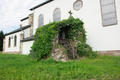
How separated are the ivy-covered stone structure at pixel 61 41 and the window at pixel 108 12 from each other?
93.5 inches

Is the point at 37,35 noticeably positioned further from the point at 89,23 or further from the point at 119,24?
the point at 119,24

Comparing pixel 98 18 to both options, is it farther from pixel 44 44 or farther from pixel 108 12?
pixel 44 44

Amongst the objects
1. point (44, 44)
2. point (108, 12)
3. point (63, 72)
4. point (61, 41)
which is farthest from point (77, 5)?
point (63, 72)

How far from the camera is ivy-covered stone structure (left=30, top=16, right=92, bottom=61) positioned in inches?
314

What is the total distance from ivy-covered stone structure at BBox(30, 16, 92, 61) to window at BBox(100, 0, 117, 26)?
7.79 ft

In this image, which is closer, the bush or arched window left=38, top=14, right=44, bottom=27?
the bush

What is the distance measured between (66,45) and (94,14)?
Answer: 13.2ft

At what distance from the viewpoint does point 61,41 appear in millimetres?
9711

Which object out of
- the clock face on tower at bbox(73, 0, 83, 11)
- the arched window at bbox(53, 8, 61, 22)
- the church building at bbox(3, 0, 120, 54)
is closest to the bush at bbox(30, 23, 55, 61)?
the church building at bbox(3, 0, 120, 54)

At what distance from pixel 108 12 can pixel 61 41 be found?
189 inches

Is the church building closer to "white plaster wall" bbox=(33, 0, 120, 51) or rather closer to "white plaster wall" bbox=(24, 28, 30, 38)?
"white plaster wall" bbox=(33, 0, 120, 51)

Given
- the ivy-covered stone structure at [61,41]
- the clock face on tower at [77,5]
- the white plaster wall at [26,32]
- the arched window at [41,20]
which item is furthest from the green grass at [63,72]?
the white plaster wall at [26,32]

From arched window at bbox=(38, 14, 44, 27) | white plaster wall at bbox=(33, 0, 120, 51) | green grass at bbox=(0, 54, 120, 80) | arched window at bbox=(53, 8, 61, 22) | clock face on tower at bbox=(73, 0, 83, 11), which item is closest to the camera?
green grass at bbox=(0, 54, 120, 80)

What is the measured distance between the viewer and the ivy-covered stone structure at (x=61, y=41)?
7.98 meters
